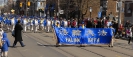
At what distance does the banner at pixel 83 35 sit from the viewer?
20.4 metres

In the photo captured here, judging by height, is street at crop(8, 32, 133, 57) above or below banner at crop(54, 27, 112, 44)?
below

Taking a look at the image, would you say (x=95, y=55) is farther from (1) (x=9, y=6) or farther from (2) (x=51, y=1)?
(1) (x=9, y=6)

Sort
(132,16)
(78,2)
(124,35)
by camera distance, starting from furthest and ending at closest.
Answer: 1. (132,16)
2. (78,2)
3. (124,35)

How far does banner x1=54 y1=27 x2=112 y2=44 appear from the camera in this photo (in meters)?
20.4

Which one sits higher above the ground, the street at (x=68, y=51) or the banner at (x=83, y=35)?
the banner at (x=83, y=35)

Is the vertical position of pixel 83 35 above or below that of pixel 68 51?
above

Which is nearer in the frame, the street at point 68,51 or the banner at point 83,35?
the street at point 68,51

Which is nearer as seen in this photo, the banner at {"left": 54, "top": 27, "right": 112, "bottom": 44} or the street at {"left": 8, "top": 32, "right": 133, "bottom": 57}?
the street at {"left": 8, "top": 32, "right": 133, "bottom": 57}

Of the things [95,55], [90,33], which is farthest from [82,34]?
[95,55]

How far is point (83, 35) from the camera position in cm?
2072

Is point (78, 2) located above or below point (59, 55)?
above

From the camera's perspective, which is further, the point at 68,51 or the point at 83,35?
the point at 83,35

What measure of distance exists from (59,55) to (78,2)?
29310 mm

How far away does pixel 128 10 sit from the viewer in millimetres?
48438
